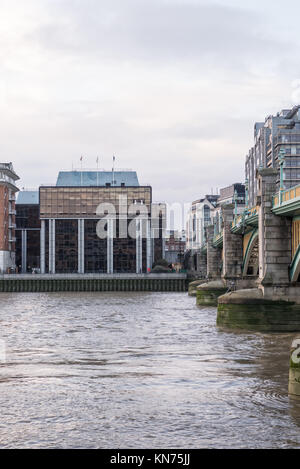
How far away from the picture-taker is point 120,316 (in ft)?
155

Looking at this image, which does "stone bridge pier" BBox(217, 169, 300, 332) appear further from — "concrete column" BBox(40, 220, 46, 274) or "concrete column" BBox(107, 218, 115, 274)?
"concrete column" BBox(40, 220, 46, 274)

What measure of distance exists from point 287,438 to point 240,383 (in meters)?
5.83

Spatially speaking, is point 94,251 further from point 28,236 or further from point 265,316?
point 265,316

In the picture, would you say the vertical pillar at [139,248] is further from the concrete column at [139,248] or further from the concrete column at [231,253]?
the concrete column at [231,253]

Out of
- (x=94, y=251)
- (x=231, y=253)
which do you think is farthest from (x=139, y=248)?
(x=231, y=253)

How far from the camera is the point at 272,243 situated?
35.8 m

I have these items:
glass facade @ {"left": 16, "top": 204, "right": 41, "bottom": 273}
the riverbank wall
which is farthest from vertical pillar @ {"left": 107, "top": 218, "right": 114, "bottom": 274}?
the riverbank wall

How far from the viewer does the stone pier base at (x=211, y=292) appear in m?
58.7

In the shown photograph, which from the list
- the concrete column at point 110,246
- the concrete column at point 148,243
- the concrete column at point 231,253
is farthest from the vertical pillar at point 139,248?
the concrete column at point 231,253

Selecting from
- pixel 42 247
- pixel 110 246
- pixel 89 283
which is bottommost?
pixel 89 283

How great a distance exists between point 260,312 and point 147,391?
54.5 feet

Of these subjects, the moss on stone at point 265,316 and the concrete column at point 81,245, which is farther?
the concrete column at point 81,245

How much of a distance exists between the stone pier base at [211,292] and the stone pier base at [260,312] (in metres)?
23.2
